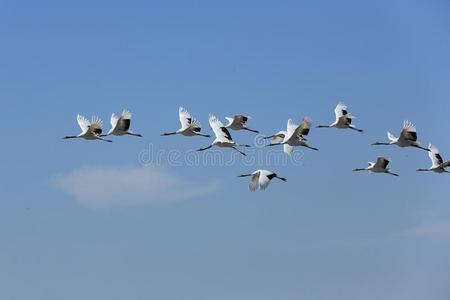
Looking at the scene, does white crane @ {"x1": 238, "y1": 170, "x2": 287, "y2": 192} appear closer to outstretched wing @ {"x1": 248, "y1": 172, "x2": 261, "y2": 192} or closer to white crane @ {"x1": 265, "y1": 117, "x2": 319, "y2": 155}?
outstretched wing @ {"x1": 248, "y1": 172, "x2": 261, "y2": 192}

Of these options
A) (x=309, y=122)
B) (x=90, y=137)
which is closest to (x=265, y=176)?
(x=309, y=122)

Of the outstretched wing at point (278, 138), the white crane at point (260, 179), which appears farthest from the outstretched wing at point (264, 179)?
the outstretched wing at point (278, 138)

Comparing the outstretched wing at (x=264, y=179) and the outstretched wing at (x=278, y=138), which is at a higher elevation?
the outstretched wing at (x=278, y=138)

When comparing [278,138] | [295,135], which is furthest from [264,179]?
[278,138]

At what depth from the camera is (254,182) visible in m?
52.9

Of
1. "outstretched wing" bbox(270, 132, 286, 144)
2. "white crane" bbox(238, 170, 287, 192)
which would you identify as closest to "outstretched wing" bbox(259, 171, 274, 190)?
"white crane" bbox(238, 170, 287, 192)

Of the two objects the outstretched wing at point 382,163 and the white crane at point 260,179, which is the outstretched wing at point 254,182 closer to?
the white crane at point 260,179

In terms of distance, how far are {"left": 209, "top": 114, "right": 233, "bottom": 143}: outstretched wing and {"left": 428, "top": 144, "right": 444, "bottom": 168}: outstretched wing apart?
28.6 feet

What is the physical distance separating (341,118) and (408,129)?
10.1 ft

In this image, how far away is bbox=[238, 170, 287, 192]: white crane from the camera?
2072 inches

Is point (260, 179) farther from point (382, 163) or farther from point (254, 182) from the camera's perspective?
point (382, 163)

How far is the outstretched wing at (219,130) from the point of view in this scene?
58.9m

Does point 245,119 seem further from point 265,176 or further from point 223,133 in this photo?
point 265,176

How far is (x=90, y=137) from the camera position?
5925cm
